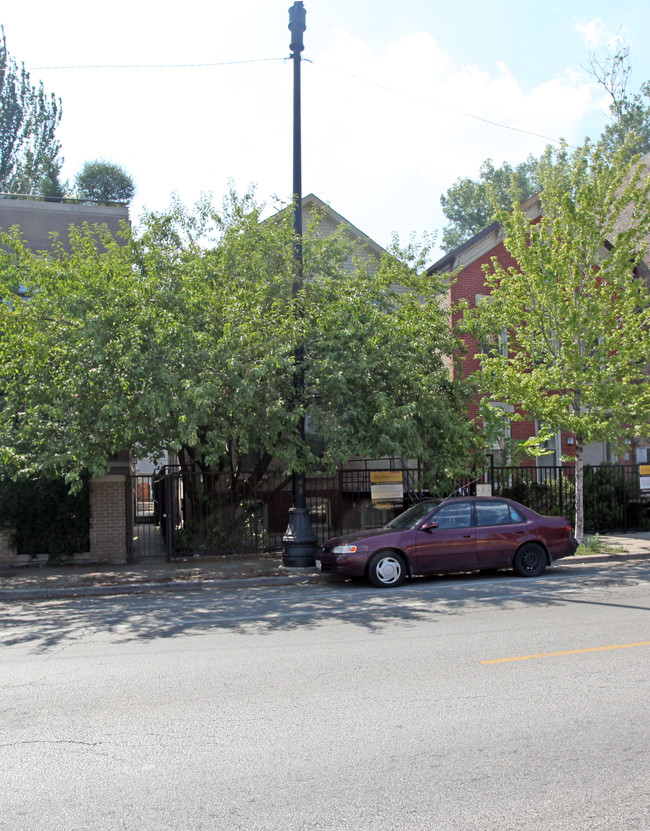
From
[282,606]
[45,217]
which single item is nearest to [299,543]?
[282,606]

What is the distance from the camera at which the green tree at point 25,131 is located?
37469 millimetres

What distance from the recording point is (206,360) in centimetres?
Result: 1270

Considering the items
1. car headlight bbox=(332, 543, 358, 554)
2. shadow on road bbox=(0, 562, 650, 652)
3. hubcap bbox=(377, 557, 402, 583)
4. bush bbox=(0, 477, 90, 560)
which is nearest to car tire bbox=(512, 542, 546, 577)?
shadow on road bbox=(0, 562, 650, 652)

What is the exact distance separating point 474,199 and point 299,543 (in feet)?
124

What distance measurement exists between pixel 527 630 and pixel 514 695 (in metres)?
2.47

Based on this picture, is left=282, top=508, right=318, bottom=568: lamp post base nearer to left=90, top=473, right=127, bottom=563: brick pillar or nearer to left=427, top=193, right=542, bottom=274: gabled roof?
left=90, top=473, right=127, bottom=563: brick pillar

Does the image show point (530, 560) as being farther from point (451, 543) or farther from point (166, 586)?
point (166, 586)

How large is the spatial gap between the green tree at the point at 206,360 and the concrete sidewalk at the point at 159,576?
201cm

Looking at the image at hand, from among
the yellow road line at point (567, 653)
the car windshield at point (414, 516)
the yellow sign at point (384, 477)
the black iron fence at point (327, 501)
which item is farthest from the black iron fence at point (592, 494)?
the yellow road line at point (567, 653)

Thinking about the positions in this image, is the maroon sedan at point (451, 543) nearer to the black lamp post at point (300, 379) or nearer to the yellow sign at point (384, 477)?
the black lamp post at point (300, 379)

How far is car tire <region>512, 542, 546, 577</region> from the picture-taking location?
12320 mm

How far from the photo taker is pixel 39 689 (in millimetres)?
6129

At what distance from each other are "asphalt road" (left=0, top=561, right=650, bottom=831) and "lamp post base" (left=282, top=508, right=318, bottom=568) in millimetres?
4473

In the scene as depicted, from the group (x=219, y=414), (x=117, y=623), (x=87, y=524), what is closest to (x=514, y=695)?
(x=117, y=623)
